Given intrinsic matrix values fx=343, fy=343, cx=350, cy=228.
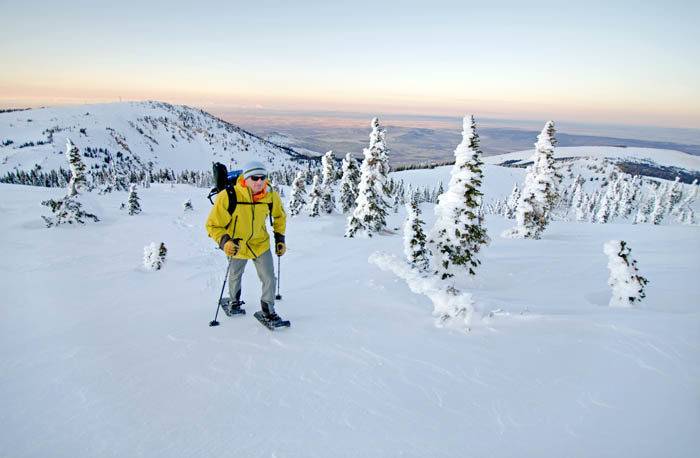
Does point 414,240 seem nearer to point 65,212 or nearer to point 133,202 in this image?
point 65,212

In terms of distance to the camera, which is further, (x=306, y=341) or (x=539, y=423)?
(x=306, y=341)

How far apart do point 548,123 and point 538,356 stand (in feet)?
101

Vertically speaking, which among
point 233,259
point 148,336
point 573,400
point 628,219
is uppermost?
point 233,259

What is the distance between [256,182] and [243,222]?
696 mm

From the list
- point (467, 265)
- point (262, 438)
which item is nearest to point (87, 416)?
point (262, 438)

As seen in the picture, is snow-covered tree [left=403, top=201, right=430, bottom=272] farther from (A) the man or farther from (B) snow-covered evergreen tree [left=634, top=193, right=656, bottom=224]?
(B) snow-covered evergreen tree [left=634, top=193, right=656, bottom=224]

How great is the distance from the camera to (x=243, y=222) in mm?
5598

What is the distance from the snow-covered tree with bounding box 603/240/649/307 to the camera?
7.93m

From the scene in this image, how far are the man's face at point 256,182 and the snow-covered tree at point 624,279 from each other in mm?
7824

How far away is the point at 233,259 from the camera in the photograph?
20.0 feet

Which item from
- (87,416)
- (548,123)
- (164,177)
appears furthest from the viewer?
(164,177)

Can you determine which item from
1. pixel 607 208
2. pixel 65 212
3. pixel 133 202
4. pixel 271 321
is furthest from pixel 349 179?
pixel 607 208

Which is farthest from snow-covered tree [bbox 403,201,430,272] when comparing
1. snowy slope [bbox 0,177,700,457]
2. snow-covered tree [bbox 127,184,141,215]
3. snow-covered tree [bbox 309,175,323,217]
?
snow-covered tree [bbox 127,184,141,215]

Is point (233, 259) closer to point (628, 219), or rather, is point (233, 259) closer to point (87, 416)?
point (87, 416)
